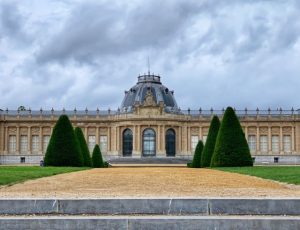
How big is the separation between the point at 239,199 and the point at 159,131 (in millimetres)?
62646

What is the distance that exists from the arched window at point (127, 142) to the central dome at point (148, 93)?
125 inches

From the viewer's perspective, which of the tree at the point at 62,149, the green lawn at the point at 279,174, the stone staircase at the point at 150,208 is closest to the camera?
the stone staircase at the point at 150,208

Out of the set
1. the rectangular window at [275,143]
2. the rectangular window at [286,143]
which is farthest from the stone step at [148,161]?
the rectangular window at [286,143]

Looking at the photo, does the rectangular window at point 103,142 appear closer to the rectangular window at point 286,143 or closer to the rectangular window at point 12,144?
the rectangular window at point 12,144

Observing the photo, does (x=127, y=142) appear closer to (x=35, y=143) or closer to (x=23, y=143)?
(x=35, y=143)

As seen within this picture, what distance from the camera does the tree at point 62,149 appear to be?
36.8 metres

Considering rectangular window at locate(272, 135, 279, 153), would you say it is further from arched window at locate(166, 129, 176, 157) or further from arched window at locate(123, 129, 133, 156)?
arched window at locate(123, 129, 133, 156)

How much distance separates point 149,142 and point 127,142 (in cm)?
306

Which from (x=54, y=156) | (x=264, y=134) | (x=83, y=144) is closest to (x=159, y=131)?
(x=264, y=134)

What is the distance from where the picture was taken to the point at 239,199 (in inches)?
344

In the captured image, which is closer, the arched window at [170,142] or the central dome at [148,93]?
the arched window at [170,142]

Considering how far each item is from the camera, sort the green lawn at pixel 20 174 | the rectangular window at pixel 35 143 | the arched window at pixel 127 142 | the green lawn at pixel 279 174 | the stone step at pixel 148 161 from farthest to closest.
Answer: the rectangular window at pixel 35 143 < the arched window at pixel 127 142 < the stone step at pixel 148 161 < the green lawn at pixel 279 174 < the green lawn at pixel 20 174

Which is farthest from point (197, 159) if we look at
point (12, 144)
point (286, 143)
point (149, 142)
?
point (12, 144)

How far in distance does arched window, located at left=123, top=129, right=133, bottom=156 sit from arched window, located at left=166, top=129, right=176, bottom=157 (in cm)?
507
